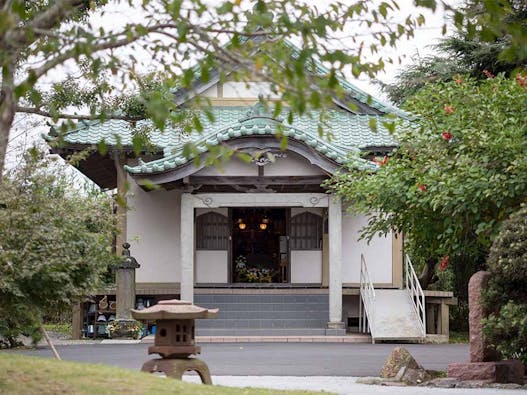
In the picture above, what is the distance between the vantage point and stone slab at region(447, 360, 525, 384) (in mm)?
13078

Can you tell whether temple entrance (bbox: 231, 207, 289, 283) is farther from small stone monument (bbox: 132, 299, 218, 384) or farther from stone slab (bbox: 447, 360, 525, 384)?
small stone monument (bbox: 132, 299, 218, 384)

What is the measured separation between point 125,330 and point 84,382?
40.3 ft

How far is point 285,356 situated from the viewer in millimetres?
17344

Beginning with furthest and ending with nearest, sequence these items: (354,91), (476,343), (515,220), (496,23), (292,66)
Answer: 1. (354,91)
2. (476,343)
3. (515,220)
4. (496,23)
5. (292,66)

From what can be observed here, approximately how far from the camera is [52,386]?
9.57 m

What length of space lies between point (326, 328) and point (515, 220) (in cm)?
1048

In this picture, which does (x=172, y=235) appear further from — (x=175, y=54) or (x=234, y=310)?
(x=175, y=54)

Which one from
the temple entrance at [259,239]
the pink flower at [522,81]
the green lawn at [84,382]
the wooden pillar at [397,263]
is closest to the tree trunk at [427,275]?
the wooden pillar at [397,263]

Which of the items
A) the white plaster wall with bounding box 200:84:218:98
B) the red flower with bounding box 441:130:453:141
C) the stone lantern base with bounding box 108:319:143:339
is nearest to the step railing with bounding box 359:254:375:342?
the stone lantern base with bounding box 108:319:143:339

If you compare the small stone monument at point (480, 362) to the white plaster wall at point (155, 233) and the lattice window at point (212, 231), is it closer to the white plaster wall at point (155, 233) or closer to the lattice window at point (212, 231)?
the lattice window at point (212, 231)

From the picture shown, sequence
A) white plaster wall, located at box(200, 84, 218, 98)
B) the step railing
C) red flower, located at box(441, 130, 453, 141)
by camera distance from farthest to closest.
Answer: white plaster wall, located at box(200, 84, 218, 98)
the step railing
red flower, located at box(441, 130, 453, 141)

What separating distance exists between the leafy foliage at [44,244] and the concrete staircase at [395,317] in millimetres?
8450

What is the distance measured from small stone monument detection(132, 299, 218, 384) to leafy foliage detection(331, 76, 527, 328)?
12.4 ft

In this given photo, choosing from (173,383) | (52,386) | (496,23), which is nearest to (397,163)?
(173,383)
